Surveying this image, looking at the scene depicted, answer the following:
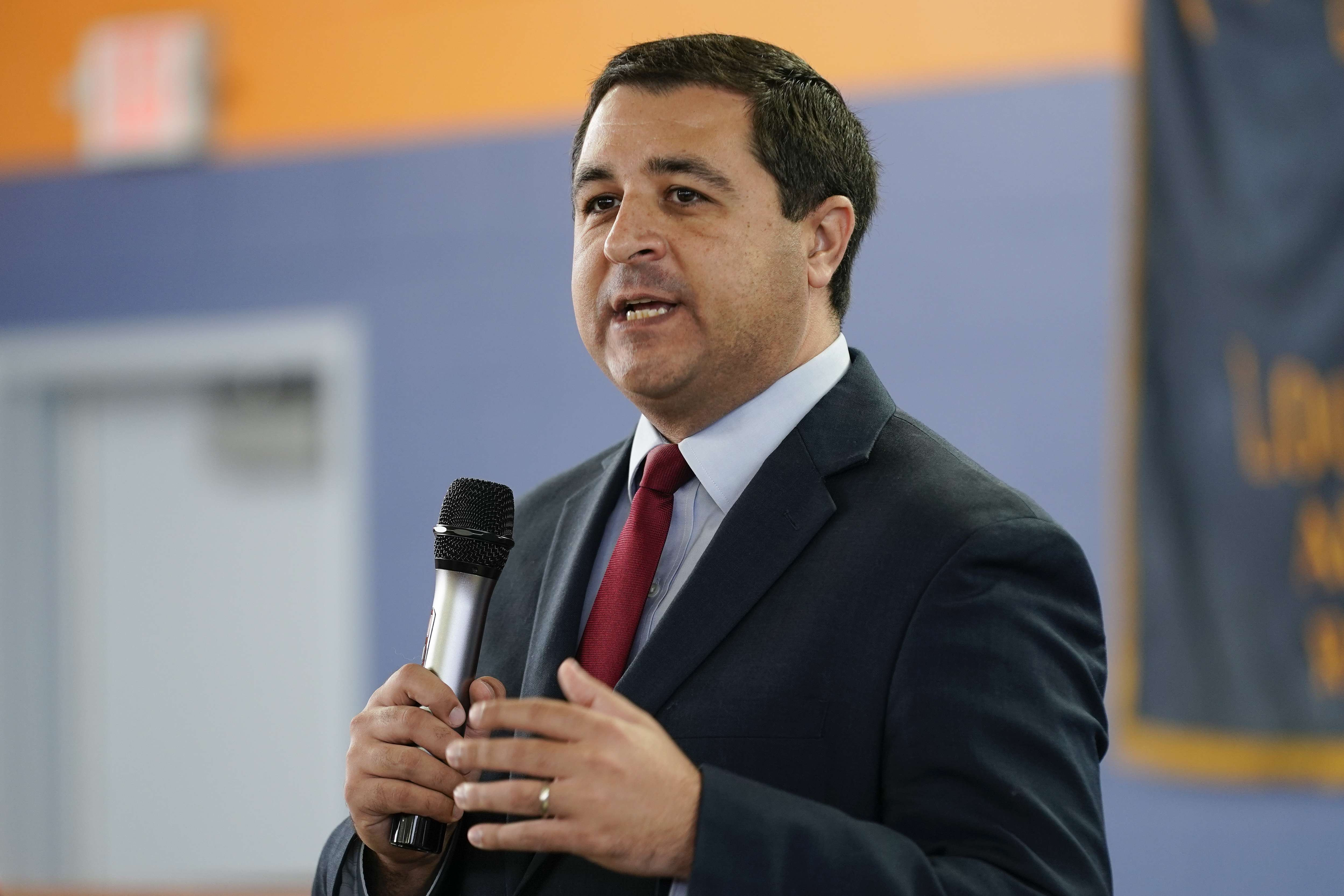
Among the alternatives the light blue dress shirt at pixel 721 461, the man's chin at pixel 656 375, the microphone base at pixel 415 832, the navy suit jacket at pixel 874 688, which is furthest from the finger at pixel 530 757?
the man's chin at pixel 656 375

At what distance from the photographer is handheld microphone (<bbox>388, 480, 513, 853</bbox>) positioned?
111 centimetres

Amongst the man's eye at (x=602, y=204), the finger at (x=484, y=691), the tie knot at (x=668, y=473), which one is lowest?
the finger at (x=484, y=691)

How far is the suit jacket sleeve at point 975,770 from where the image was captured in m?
0.95

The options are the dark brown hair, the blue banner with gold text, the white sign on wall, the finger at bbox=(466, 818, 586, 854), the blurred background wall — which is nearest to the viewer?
the finger at bbox=(466, 818, 586, 854)

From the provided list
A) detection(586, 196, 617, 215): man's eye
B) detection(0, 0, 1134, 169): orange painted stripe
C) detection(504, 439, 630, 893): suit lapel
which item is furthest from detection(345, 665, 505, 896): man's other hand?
detection(0, 0, 1134, 169): orange painted stripe

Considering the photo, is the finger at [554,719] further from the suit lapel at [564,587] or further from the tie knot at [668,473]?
the tie knot at [668,473]

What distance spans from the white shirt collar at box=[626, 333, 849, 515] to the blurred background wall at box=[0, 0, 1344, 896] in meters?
1.85

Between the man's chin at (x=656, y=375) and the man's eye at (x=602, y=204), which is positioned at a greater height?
the man's eye at (x=602, y=204)

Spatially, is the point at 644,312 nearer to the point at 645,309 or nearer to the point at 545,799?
the point at 645,309

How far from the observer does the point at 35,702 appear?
389cm

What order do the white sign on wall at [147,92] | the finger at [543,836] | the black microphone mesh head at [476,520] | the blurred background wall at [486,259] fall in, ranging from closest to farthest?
the finger at [543,836]
the black microphone mesh head at [476,520]
the blurred background wall at [486,259]
the white sign on wall at [147,92]

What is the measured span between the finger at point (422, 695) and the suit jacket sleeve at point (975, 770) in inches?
9.1

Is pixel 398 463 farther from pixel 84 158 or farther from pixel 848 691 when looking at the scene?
pixel 848 691

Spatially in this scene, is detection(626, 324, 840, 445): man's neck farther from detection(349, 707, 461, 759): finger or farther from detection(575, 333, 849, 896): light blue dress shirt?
detection(349, 707, 461, 759): finger
